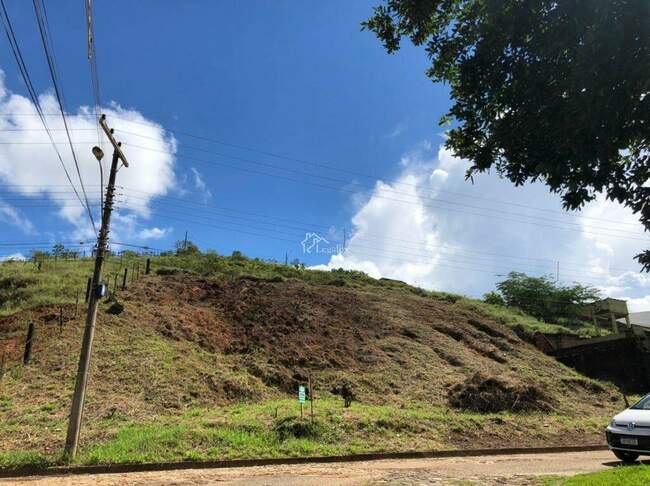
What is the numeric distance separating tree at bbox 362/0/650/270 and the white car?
20.3 ft

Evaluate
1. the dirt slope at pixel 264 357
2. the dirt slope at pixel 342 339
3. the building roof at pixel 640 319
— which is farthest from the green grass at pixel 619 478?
the building roof at pixel 640 319

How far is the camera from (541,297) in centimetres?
4975

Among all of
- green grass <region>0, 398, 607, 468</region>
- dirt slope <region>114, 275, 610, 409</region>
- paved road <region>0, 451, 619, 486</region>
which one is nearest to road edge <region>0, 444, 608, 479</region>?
green grass <region>0, 398, 607, 468</region>

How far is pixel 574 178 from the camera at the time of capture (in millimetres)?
5383

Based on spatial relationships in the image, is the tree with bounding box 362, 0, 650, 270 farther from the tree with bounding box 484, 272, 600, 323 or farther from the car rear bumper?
the tree with bounding box 484, 272, 600, 323

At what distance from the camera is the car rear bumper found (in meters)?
9.34

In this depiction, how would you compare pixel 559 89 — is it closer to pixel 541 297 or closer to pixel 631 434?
pixel 631 434

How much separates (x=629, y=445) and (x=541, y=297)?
43281 millimetres

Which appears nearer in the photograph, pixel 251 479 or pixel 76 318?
pixel 251 479

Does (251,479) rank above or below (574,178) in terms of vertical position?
below

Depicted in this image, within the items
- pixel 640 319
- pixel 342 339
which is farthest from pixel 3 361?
pixel 640 319

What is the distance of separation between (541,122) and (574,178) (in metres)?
0.72

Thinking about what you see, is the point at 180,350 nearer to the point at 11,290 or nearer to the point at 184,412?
the point at 184,412

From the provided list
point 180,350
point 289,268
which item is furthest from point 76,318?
point 289,268
